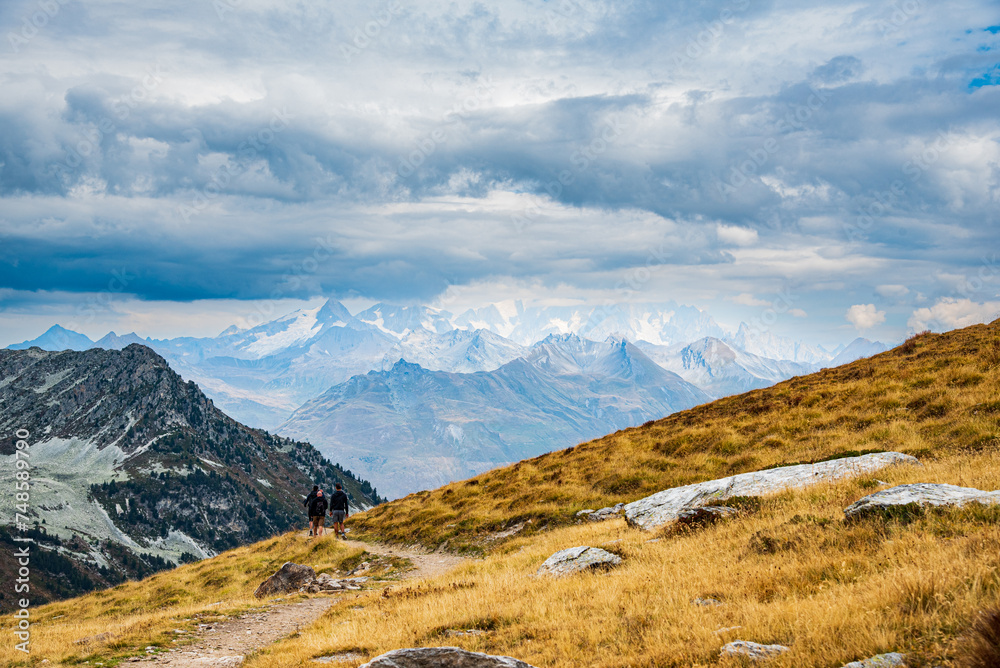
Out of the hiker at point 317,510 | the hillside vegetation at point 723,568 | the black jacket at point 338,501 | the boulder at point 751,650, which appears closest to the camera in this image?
the boulder at point 751,650

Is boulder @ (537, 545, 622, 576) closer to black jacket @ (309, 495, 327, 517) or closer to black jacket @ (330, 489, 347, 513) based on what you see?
black jacket @ (330, 489, 347, 513)

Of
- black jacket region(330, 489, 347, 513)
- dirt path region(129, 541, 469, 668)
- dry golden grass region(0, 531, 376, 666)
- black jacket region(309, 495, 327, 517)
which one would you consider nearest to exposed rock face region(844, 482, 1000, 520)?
dirt path region(129, 541, 469, 668)

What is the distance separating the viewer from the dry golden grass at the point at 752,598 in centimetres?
759

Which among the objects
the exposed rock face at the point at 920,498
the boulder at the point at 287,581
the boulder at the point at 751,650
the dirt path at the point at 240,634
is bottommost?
the dirt path at the point at 240,634

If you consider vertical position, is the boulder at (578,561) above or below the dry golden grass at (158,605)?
above

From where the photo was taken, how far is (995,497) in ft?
36.3

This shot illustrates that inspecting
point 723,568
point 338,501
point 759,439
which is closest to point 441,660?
point 723,568

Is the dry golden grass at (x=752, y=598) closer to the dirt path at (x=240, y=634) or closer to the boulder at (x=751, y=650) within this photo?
the boulder at (x=751, y=650)

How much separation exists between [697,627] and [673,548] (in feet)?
19.3

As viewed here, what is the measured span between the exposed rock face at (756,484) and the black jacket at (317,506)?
2272 centimetres

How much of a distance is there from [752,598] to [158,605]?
109ft

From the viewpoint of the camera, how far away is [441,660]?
828cm

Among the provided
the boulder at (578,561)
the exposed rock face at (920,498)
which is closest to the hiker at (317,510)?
the boulder at (578,561)

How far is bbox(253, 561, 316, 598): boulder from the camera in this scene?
25.1m
